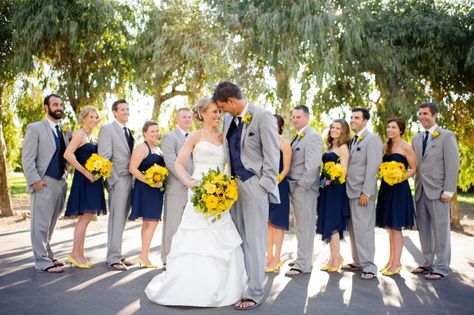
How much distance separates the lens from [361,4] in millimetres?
12758

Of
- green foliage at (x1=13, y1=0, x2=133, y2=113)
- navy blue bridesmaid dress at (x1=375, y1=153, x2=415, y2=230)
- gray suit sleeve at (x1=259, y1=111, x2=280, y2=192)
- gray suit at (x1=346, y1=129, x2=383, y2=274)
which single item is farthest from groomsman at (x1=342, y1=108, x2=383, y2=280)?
green foliage at (x1=13, y1=0, x2=133, y2=113)

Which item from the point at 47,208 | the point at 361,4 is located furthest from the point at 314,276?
the point at 361,4

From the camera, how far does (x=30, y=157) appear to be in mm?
6453

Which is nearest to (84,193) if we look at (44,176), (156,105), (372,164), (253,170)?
(44,176)

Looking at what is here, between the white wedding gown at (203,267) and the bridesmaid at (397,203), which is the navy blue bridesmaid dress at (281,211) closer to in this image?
the bridesmaid at (397,203)

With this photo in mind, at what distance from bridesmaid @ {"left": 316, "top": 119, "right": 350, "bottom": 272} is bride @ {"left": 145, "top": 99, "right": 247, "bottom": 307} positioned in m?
1.86

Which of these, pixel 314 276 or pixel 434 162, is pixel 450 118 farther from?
pixel 314 276

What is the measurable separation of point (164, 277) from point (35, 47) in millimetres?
8603

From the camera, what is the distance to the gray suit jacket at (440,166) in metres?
6.54

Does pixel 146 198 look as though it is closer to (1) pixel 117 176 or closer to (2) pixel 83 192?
(1) pixel 117 176

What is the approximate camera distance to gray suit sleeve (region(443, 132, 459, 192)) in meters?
6.52

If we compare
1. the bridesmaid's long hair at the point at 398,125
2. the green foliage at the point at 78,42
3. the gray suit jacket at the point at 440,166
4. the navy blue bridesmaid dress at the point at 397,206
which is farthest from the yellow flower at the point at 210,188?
the green foliage at the point at 78,42

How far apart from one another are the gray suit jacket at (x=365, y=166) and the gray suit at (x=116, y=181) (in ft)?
9.83

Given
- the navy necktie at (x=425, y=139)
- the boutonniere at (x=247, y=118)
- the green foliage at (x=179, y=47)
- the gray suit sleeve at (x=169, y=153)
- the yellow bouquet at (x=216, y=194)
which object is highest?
the green foliage at (x=179, y=47)
